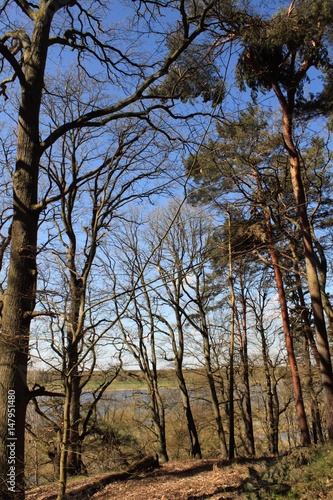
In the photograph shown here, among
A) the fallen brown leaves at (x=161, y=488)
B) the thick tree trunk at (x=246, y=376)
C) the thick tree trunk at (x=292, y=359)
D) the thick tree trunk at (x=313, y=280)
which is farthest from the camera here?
the thick tree trunk at (x=246, y=376)

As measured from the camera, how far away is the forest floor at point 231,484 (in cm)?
405

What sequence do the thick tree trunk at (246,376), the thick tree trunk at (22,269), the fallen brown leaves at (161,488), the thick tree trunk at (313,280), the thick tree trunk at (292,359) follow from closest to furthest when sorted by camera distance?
the thick tree trunk at (22,269)
the fallen brown leaves at (161,488)
the thick tree trunk at (313,280)
the thick tree trunk at (292,359)
the thick tree trunk at (246,376)

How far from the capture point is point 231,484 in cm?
561

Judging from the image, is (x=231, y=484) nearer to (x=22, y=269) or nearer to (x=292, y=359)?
(x=22, y=269)

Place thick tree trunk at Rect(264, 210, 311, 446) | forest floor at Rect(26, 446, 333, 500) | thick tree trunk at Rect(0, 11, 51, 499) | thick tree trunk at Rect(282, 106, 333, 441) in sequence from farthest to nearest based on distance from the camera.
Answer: thick tree trunk at Rect(264, 210, 311, 446)
thick tree trunk at Rect(282, 106, 333, 441)
forest floor at Rect(26, 446, 333, 500)
thick tree trunk at Rect(0, 11, 51, 499)

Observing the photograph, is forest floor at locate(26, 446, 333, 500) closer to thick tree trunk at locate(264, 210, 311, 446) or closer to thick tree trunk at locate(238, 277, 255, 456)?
thick tree trunk at locate(264, 210, 311, 446)

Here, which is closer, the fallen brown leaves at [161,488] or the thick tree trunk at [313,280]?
the fallen brown leaves at [161,488]

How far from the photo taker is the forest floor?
160 inches

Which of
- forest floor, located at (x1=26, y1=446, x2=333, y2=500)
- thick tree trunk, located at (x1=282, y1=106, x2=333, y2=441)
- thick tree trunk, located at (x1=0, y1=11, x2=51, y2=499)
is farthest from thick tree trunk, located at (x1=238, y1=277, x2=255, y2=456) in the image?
thick tree trunk, located at (x1=0, y1=11, x2=51, y2=499)

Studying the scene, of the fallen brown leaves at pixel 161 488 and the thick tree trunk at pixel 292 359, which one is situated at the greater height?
the thick tree trunk at pixel 292 359

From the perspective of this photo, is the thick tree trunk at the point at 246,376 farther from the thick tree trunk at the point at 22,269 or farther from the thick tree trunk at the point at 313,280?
the thick tree trunk at the point at 22,269

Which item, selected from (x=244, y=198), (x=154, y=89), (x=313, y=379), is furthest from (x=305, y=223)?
(x=313, y=379)

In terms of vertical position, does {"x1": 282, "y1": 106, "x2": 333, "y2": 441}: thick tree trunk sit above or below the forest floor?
above

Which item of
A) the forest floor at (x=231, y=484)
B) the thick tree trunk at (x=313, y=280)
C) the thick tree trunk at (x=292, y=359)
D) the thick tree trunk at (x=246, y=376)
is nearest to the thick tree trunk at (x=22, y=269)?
the forest floor at (x=231, y=484)
